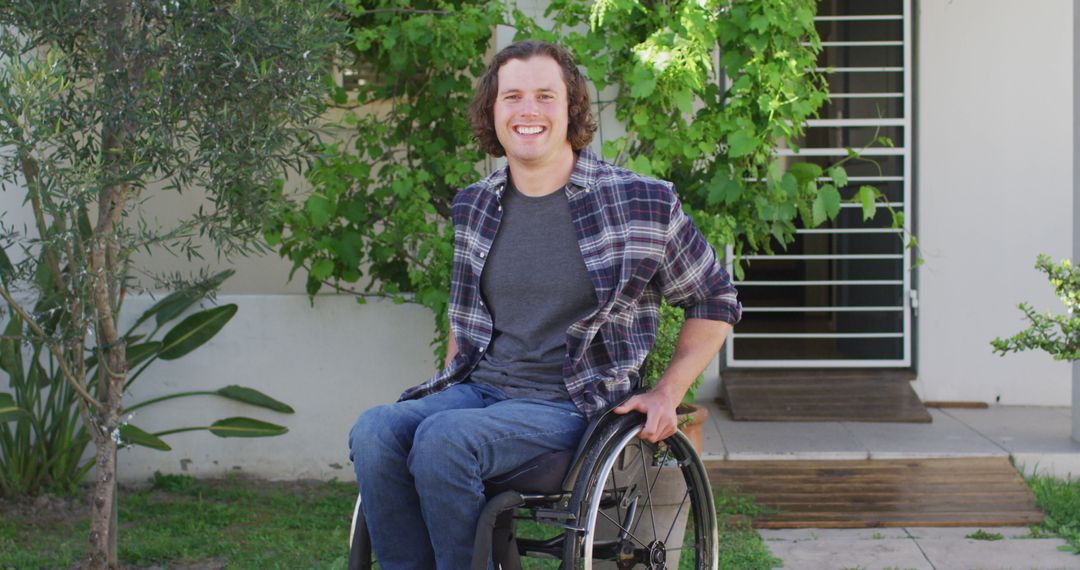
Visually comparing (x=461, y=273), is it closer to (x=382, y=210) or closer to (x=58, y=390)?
(x=382, y=210)

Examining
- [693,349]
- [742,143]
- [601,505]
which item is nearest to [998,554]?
[742,143]

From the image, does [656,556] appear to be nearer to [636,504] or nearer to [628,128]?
[636,504]

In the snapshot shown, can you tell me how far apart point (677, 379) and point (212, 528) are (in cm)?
254

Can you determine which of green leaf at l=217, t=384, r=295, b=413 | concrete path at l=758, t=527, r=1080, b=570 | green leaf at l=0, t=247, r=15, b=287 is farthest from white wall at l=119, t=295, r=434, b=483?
concrete path at l=758, t=527, r=1080, b=570

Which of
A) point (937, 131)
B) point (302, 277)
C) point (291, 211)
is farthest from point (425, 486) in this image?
point (302, 277)

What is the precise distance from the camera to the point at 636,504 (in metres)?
3.09

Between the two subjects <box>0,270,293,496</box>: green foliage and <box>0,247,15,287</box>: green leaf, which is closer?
<box>0,247,15,287</box>: green leaf

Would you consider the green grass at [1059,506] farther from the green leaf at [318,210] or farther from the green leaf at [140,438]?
the green leaf at [140,438]

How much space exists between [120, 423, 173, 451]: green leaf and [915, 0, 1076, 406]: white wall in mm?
3861

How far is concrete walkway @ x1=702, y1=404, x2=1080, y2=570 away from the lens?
14.1ft

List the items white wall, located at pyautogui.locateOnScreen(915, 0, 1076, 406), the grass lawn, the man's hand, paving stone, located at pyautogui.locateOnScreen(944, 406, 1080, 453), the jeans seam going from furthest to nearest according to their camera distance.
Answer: white wall, located at pyautogui.locateOnScreen(915, 0, 1076, 406)
paving stone, located at pyautogui.locateOnScreen(944, 406, 1080, 453)
the grass lawn
the man's hand
the jeans seam

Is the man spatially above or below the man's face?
below

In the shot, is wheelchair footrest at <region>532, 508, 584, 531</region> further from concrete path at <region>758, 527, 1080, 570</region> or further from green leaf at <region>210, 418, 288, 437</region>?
green leaf at <region>210, 418, 288, 437</region>

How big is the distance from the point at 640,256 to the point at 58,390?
3.31m
